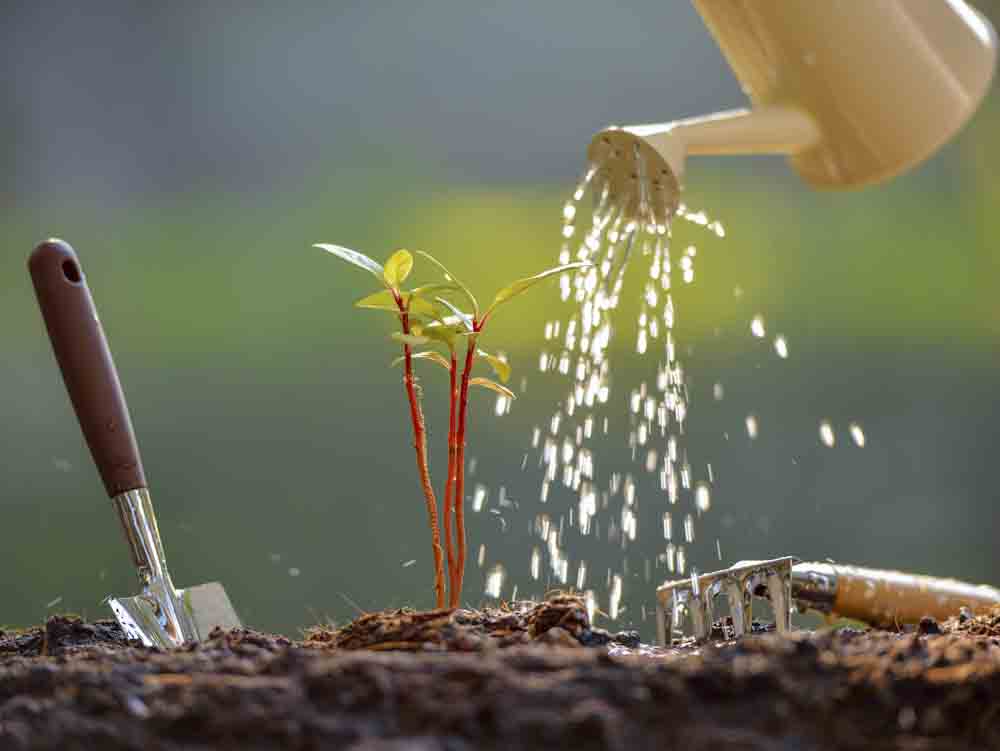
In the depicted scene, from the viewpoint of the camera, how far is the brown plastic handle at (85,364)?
2.40ft

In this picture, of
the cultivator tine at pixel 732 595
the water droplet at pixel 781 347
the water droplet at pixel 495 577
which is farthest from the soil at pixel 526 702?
the water droplet at pixel 781 347

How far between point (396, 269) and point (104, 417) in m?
0.23

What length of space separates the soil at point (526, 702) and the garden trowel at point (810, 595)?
0.24 meters

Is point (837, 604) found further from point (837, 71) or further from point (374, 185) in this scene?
point (374, 185)

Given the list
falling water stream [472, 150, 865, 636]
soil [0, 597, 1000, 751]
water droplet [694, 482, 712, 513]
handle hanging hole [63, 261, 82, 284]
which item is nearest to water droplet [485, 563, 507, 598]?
falling water stream [472, 150, 865, 636]

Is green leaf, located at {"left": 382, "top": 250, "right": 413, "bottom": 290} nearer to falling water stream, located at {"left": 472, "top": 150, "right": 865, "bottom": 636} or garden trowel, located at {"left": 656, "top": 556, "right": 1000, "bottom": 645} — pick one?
garden trowel, located at {"left": 656, "top": 556, "right": 1000, "bottom": 645}

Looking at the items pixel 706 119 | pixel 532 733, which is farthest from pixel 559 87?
pixel 532 733

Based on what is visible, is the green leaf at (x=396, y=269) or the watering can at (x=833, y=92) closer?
the watering can at (x=833, y=92)

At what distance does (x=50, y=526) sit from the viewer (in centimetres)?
200

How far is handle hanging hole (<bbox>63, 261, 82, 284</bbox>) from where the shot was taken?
741 millimetres

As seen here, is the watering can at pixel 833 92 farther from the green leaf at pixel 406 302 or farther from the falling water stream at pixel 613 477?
→ the falling water stream at pixel 613 477

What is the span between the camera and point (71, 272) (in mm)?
746

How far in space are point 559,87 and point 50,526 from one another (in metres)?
1.27

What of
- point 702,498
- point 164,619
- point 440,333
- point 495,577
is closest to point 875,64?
point 440,333
